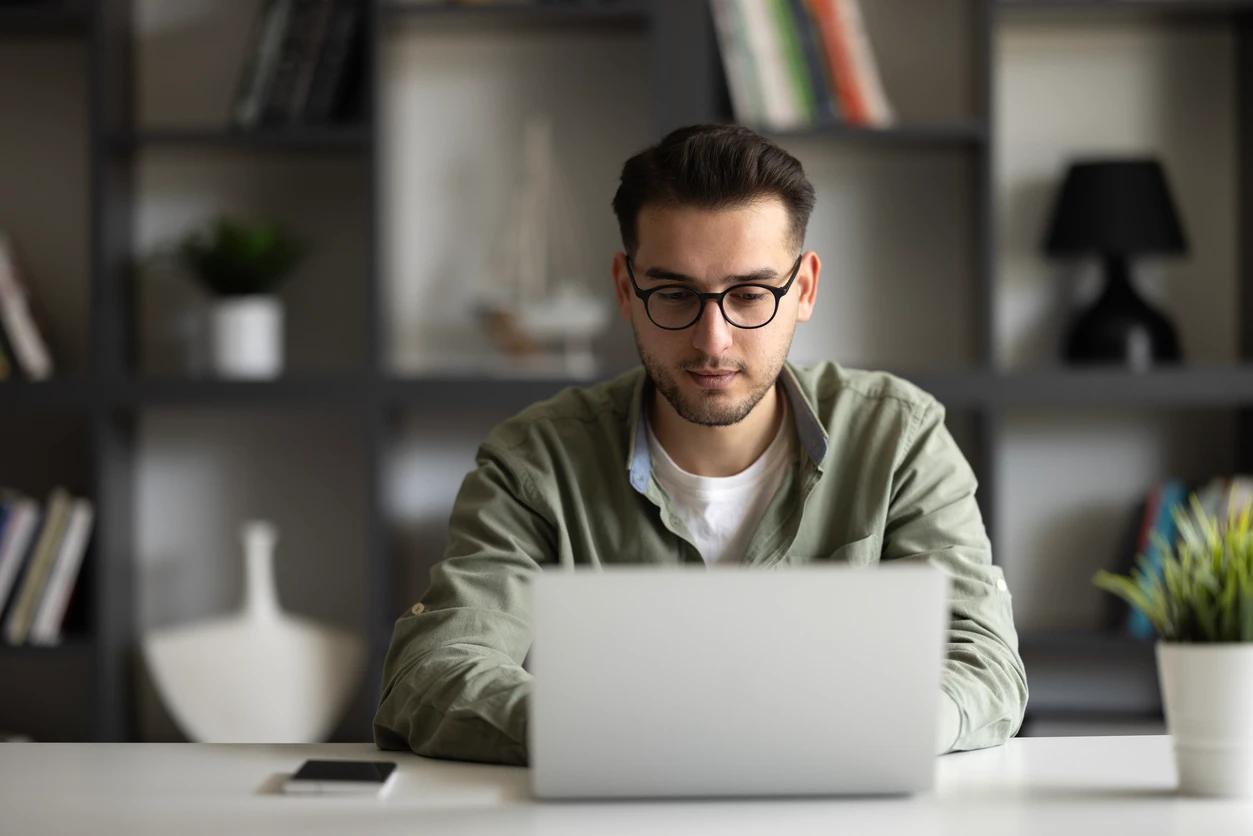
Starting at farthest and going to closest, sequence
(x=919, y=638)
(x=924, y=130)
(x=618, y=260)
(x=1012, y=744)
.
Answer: (x=924, y=130), (x=618, y=260), (x=1012, y=744), (x=919, y=638)

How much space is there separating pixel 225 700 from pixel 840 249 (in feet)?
5.05

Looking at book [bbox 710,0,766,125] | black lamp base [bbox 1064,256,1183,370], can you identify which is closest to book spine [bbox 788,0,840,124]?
book [bbox 710,0,766,125]

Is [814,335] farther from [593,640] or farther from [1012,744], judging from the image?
[593,640]

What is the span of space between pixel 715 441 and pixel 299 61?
1428mm

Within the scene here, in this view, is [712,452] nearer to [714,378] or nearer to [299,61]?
[714,378]

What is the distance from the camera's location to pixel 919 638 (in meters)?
0.88

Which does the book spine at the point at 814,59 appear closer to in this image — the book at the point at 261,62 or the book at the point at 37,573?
the book at the point at 261,62

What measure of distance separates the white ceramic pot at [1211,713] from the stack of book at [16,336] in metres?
2.27

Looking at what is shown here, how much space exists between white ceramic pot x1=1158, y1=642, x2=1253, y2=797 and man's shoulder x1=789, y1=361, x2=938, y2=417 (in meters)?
0.69

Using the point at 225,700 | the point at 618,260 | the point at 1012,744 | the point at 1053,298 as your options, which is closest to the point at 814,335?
the point at 1053,298

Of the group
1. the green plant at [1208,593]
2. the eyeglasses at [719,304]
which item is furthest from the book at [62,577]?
the green plant at [1208,593]

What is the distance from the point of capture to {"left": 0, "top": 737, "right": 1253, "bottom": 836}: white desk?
2.93ft

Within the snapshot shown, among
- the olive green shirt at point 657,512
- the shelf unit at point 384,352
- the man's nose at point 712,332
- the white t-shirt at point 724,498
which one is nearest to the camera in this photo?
the olive green shirt at point 657,512

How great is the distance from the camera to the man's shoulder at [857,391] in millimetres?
1610
